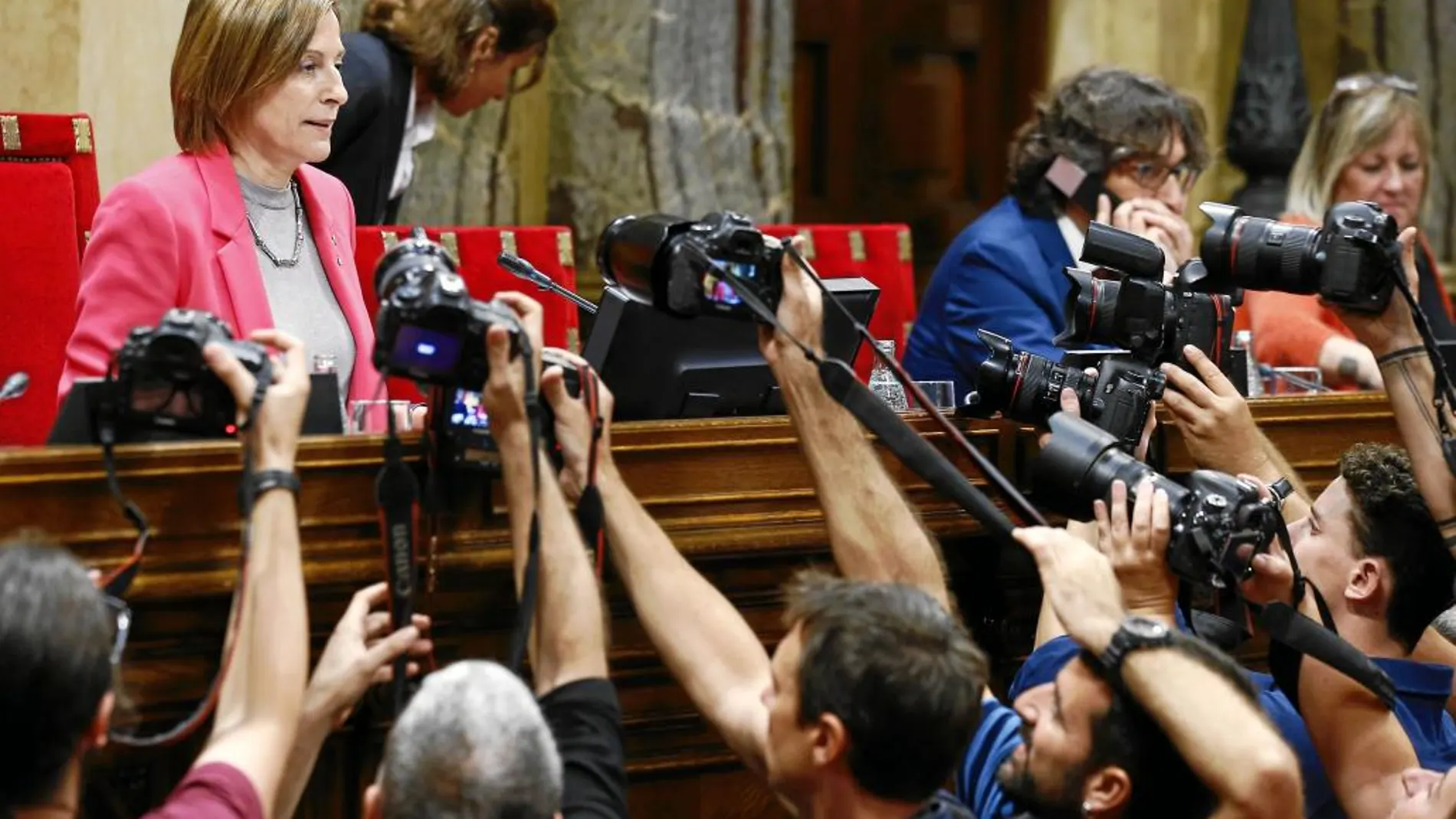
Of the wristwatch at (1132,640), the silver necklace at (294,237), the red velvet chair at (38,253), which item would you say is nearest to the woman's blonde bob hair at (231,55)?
the silver necklace at (294,237)

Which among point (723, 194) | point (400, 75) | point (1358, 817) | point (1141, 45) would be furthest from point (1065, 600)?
point (1141, 45)

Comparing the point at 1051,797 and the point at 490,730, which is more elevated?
the point at 490,730

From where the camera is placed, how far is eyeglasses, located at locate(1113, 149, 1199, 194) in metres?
3.57

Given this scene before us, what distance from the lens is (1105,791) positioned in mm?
1952

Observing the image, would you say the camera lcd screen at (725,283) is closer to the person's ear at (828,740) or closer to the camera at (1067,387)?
the camera at (1067,387)

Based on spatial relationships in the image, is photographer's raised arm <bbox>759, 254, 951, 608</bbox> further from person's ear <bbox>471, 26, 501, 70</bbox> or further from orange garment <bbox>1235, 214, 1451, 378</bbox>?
orange garment <bbox>1235, 214, 1451, 378</bbox>

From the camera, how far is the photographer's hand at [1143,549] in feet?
7.02

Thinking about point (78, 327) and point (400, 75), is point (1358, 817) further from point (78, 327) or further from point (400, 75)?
point (400, 75)

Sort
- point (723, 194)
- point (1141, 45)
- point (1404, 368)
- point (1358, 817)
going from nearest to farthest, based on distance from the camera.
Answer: point (1358, 817), point (1404, 368), point (723, 194), point (1141, 45)

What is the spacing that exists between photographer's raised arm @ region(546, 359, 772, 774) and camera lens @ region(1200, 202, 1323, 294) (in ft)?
2.71

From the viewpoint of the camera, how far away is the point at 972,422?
2.65 m

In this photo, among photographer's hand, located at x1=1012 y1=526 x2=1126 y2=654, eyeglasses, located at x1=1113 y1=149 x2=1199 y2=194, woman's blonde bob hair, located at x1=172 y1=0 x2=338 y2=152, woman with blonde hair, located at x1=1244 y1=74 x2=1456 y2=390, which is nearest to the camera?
photographer's hand, located at x1=1012 y1=526 x2=1126 y2=654

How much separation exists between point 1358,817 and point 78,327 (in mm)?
1586

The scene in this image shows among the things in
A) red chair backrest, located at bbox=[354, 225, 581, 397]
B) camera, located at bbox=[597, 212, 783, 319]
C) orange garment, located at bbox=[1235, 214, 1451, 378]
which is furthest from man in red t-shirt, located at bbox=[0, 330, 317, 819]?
orange garment, located at bbox=[1235, 214, 1451, 378]
